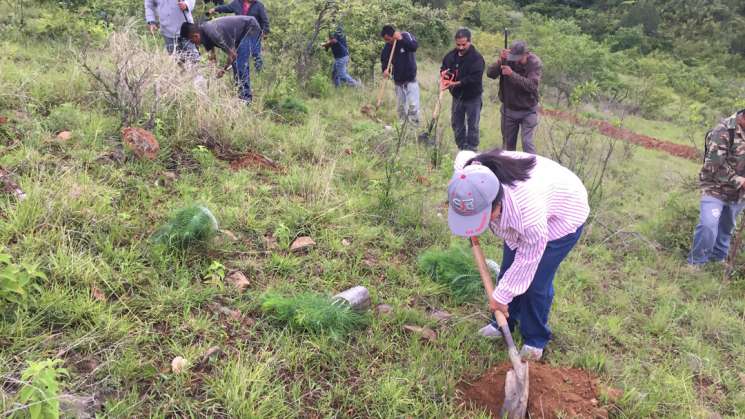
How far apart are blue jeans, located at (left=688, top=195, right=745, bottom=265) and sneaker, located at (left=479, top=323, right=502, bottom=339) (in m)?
2.90

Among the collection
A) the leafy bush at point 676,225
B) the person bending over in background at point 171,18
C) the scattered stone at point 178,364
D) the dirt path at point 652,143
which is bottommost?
the dirt path at point 652,143

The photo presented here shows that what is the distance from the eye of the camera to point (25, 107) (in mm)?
4078

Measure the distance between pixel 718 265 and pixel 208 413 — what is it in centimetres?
494

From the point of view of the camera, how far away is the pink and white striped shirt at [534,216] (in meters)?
2.36

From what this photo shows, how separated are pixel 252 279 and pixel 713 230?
430 cm

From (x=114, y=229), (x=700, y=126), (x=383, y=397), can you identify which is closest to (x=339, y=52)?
(x=114, y=229)

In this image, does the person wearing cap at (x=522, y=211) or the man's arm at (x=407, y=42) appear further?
the man's arm at (x=407, y=42)

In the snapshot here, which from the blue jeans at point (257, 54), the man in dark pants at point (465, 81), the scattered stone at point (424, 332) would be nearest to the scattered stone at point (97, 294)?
the scattered stone at point (424, 332)

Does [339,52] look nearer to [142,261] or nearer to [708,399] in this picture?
[142,261]

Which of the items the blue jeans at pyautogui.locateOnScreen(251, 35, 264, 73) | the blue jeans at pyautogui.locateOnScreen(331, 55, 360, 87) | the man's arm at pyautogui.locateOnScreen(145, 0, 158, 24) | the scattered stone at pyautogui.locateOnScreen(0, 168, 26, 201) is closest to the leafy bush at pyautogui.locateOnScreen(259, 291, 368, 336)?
the scattered stone at pyautogui.locateOnScreen(0, 168, 26, 201)

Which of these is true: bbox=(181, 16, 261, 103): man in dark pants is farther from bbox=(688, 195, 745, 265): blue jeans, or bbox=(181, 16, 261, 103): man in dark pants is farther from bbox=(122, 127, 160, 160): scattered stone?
bbox=(688, 195, 745, 265): blue jeans

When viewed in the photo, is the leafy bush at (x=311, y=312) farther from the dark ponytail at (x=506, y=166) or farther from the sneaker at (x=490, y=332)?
the dark ponytail at (x=506, y=166)

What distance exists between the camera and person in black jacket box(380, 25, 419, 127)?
23.1 ft

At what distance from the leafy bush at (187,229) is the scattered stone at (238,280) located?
0.30 metres
